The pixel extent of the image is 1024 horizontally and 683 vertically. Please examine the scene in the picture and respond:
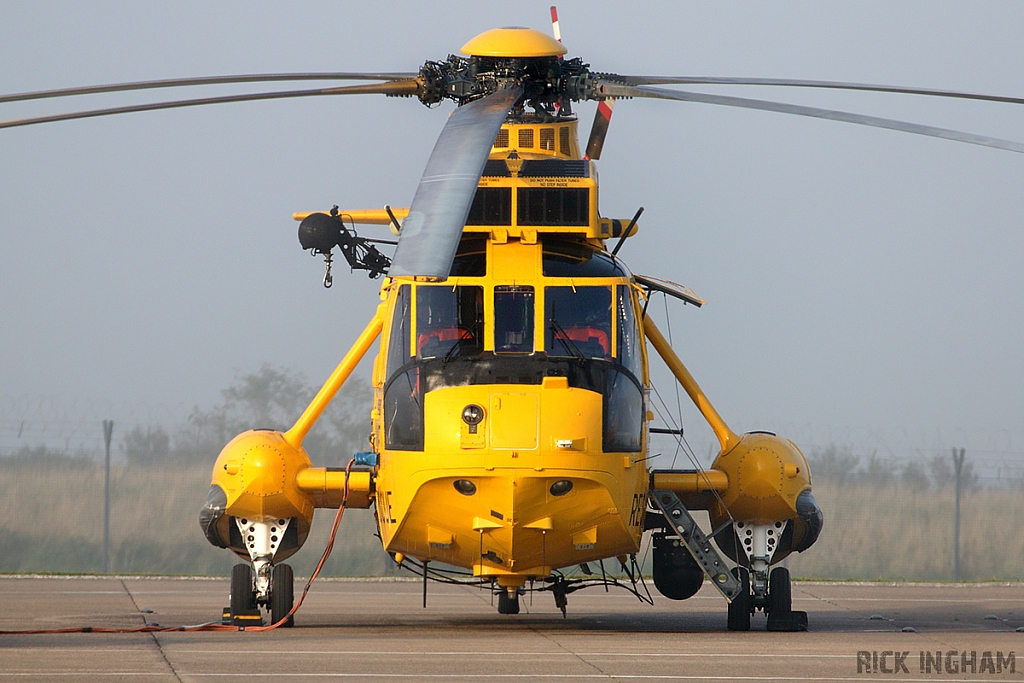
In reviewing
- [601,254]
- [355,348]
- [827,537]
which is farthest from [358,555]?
[601,254]

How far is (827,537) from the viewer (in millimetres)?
26047

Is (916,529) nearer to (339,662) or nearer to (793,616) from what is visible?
(793,616)

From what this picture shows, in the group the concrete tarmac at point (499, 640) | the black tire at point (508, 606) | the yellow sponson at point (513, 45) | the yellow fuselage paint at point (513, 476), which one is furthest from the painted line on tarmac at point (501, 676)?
the black tire at point (508, 606)

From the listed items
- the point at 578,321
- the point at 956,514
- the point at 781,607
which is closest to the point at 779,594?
the point at 781,607

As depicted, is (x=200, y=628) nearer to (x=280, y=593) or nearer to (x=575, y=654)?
(x=280, y=593)

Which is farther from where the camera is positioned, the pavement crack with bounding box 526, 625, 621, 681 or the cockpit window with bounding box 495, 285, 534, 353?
the cockpit window with bounding box 495, 285, 534, 353

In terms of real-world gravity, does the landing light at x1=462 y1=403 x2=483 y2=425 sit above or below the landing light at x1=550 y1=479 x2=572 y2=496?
above

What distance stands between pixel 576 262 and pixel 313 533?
14.3 m

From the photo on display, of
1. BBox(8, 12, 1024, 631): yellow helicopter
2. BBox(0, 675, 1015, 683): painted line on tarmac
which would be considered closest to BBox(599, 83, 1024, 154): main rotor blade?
BBox(8, 12, 1024, 631): yellow helicopter

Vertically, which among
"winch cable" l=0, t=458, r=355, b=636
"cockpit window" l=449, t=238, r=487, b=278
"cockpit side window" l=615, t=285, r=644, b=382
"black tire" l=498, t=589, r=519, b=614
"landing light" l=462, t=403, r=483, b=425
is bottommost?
"black tire" l=498, t=589, r=519, b=614

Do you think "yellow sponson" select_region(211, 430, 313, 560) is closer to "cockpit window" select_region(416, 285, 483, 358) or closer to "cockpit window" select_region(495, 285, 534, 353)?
"cockpit window" select_region(416, 285, 483, 358)

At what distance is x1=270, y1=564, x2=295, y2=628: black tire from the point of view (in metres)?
14.6

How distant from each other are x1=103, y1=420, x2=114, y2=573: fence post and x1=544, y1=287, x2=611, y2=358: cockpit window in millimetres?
13408

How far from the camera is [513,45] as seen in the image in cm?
1338
